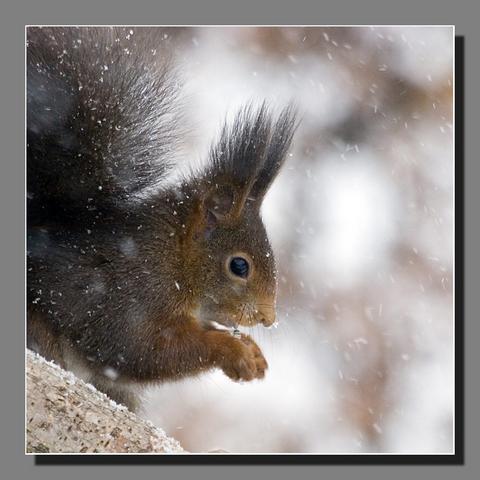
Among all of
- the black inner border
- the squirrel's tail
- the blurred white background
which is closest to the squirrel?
the squirrel's tail

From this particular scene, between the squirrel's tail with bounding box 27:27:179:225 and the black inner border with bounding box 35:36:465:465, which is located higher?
the squirrel's tail with bounding box 27:27:179:225

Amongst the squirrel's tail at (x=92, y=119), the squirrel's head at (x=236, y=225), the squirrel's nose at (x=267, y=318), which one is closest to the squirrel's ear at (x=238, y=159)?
the squirrel's head at (x=236, y=225)

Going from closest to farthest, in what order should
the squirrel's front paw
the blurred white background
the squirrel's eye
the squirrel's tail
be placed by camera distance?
the squirrel's front paw → the squirrel's eye → the squirrel's tail → the blurred white background

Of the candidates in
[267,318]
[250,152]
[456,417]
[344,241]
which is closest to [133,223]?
[250,152]

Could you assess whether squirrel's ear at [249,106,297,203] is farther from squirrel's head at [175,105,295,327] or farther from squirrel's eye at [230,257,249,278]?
squirrel's eye at [230,257,249,278]

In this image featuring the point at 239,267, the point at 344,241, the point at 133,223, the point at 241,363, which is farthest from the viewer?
the point at 344,241

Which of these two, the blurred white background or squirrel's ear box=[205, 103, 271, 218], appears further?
the blurred white background

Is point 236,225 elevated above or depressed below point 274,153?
below

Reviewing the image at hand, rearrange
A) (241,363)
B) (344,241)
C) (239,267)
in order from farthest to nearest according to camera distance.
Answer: (344,241), (239,267), (241,363)

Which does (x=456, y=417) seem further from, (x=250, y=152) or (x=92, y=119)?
(x=92, y=119)
